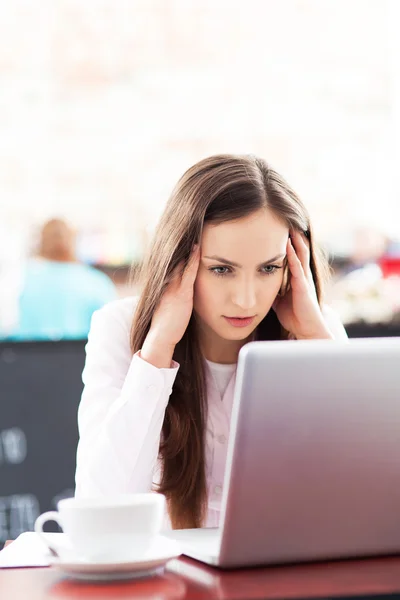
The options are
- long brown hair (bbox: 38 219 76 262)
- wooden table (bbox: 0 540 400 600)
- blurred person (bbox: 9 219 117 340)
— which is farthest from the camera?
long brown hair (bbox: 38 219 76 262)

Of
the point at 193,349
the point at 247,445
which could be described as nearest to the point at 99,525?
the point at 247,445

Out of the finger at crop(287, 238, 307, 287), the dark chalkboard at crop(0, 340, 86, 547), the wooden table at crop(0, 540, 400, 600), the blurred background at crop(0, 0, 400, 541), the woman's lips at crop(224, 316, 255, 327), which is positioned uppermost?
the blurred background at crop(0, 0, 400, 541)

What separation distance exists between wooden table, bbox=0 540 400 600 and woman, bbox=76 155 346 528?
0.48m

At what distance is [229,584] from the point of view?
881 mm

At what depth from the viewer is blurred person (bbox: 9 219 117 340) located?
3.19 meters

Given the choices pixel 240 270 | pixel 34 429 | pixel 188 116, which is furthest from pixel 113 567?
pixel 188 116

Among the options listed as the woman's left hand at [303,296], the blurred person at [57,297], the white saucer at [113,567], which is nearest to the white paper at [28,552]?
the white saucer at [113,567]

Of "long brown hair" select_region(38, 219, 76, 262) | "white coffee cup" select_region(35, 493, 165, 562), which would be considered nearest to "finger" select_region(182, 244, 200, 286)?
"white coffee cup" select_region(35, 493, 165, 562)

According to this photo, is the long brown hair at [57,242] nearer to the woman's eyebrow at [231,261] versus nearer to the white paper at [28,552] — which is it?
the woman's eyebrow at [231,261]

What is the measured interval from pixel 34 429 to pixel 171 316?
1.59m

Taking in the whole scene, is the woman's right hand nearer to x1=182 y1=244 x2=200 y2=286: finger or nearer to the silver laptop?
x1=182 y1=244 x2=200 y2=286: finger

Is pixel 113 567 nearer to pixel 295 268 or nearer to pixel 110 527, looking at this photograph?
pixel 110 527

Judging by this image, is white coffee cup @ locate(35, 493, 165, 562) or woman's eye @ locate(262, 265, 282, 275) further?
woman's eye @ locate(262, 265, 282, 275)

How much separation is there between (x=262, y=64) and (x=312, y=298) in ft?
7.54
